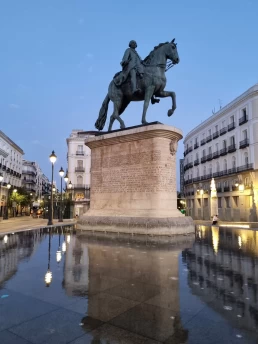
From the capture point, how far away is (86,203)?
53875mm

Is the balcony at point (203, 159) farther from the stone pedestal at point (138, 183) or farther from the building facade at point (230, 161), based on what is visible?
the stone pedestal at point (138, 183)

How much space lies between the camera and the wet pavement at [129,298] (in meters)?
2.62

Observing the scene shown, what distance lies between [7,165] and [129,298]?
61.8 metres

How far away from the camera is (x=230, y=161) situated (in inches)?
1740

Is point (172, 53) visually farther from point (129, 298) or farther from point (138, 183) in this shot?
point (129, 298)

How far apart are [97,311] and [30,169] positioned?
315 ft

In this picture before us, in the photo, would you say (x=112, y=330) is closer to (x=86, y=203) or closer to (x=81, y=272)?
(x=81, y=272)

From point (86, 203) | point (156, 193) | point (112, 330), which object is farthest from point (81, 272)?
point (86, 203)

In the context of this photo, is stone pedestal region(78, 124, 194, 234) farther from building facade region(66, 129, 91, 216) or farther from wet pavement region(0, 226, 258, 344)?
building facade region(66, 129, 91, 216)

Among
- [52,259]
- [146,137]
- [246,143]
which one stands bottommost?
[52,259]

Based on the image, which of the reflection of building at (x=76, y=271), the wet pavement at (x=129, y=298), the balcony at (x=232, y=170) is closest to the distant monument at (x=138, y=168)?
the reflection of building at (x=76, y=271)

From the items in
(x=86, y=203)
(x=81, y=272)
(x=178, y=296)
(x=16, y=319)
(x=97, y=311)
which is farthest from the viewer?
(x=86, y=203)

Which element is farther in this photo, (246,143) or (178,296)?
(246,143)

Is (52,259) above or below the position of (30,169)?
below
